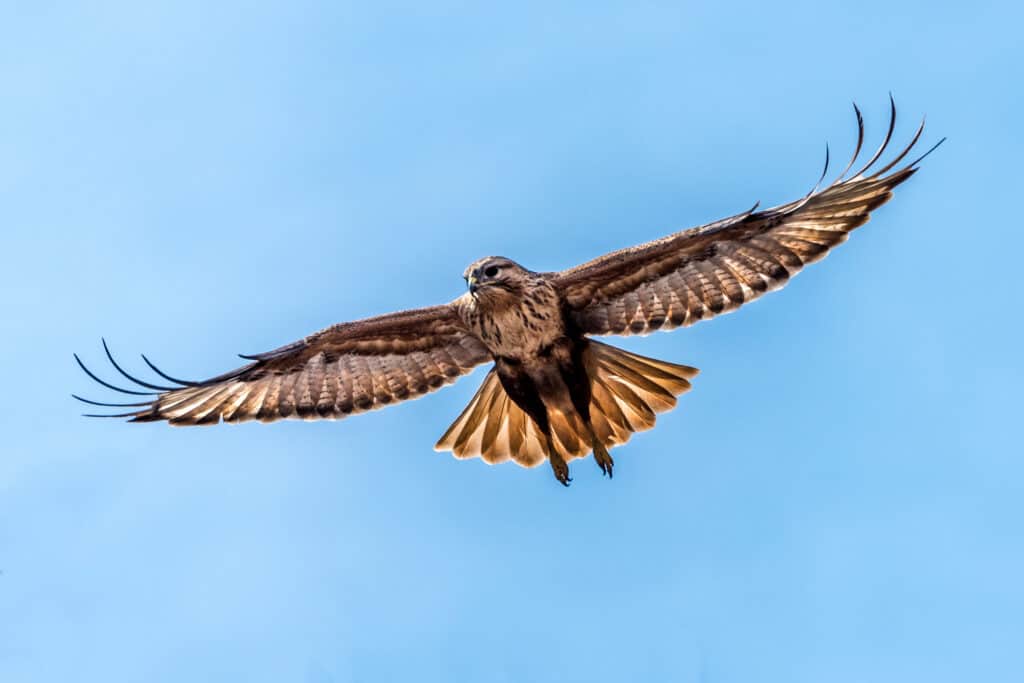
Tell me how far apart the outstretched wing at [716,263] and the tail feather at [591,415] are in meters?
0.33

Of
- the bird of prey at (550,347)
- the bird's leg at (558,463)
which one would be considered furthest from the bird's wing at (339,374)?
the bird's leg at (558,463)

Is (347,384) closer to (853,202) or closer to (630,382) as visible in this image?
(630,382)

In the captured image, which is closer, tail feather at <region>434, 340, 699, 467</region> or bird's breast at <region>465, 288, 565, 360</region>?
bird's breast at <region>465, 288, 565, 360</region>

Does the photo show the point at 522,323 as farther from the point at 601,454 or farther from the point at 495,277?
the point at 601,454

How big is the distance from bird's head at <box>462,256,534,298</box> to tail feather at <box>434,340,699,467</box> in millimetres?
968

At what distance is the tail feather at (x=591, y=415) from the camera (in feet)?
47.4

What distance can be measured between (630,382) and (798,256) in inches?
70.4

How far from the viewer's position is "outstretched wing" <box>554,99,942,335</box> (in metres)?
14.0

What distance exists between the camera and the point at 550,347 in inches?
568

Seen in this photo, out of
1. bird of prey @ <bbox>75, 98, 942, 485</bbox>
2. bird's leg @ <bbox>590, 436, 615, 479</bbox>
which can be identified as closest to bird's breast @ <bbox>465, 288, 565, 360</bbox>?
bird of prey @ <bbox>75, 98, 942, 485</bbox>

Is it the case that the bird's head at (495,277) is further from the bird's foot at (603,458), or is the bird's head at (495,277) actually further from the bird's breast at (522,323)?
the bird's foot at (603,458)

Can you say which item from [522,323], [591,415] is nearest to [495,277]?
[522,323]

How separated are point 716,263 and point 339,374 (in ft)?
11.5

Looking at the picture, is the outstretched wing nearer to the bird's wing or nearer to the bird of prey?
the bird of prey
